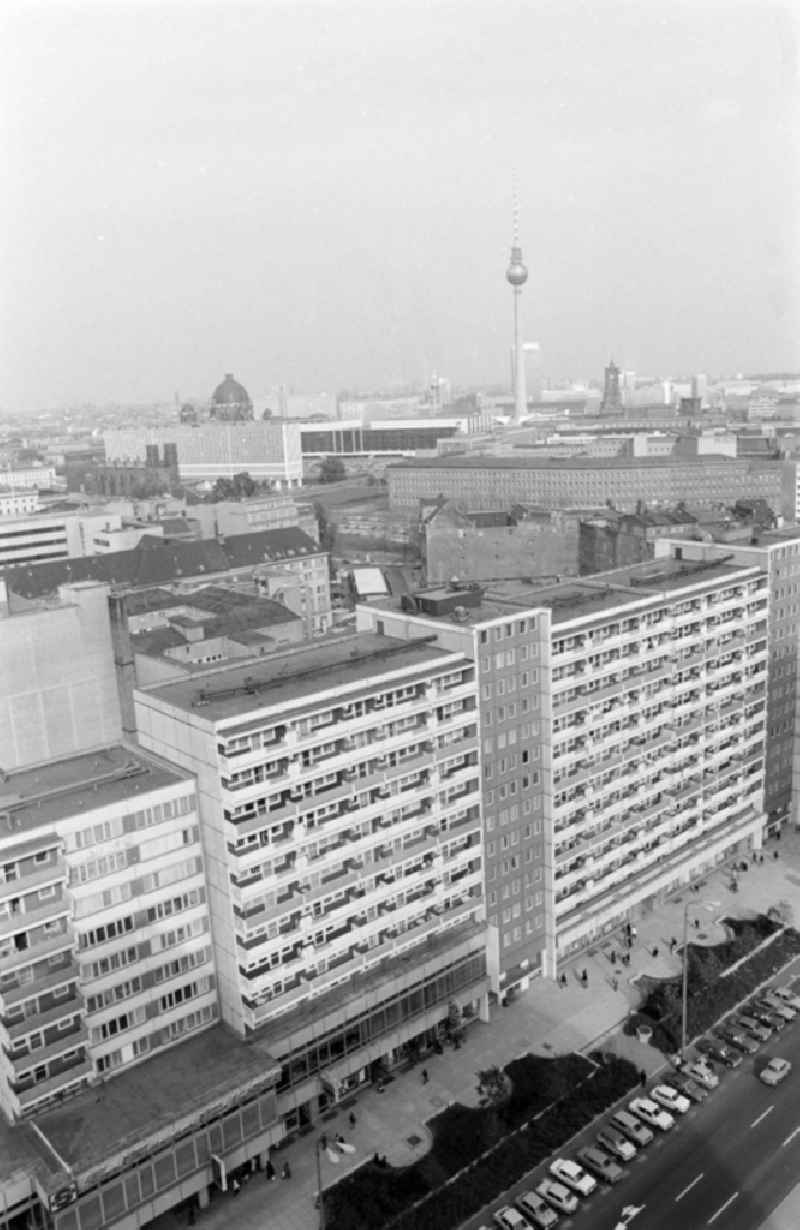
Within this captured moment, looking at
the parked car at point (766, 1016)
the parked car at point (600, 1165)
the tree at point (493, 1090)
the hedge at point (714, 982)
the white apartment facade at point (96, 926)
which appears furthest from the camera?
the parked car at point (766, 1016)

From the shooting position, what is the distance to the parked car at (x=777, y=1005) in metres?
34.8

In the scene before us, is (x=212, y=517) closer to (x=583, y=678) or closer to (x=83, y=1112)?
(x=583, y=678)

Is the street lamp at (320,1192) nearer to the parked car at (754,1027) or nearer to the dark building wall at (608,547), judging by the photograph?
the parked car at (754,1027)

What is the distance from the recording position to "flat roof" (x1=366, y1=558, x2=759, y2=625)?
36.6 meters

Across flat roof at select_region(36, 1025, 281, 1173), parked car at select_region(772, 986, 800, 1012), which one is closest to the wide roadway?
parked car at select_region(772, 986, 800, 1012)

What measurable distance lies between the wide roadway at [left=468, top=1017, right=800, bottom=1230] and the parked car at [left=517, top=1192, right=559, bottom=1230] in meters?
0.39

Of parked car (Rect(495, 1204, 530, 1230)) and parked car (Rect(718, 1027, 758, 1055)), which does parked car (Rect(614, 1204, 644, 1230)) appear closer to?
parked car (Rect(495, 1204, 530, 1230))

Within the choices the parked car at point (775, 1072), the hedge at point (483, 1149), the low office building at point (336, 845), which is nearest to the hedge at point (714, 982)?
the hedge at point (483, 1149)

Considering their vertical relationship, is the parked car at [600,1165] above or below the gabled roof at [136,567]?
below

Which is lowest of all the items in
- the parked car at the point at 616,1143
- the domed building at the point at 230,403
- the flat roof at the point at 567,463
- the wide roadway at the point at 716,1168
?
the wide roadway at the point at 716,1168

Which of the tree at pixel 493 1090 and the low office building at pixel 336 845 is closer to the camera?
the low office building at pixel 336 845

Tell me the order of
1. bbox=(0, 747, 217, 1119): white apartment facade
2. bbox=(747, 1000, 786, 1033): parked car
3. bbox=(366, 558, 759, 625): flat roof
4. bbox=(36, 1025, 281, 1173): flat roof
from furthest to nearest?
bbox=(366, 558, 759, 625): flat roof → bbox=(747, 1000, 786, 1033): parked car → bbox=(0, 747, 217, 1119): white apartment facade → bbox=(36, 1025, 281, 1173): flat roof

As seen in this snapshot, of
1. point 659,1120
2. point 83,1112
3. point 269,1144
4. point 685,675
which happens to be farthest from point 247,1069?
point 685,675

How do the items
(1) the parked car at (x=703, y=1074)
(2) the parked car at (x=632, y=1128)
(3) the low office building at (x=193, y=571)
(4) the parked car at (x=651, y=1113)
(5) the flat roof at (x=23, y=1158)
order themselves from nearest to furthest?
(5) the flat roof at (x=23, y=1158)
(2) the parked car at (x=632, y=1128)
(4) the parked car at (x=651, y=1113)
(1) the parked car at (x=703, y=1074)
(3) the low office building at (x=193, y=571)
